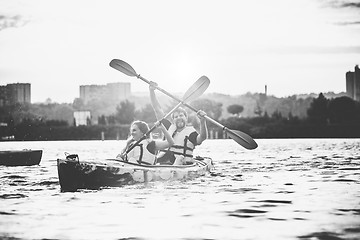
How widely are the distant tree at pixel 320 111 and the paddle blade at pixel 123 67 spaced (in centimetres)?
8509

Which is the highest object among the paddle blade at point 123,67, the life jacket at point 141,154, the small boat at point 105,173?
the paddle blade at point 123,67

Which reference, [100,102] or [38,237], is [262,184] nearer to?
[38,237]

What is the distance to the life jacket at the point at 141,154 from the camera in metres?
13.6

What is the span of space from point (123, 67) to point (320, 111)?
290 feet

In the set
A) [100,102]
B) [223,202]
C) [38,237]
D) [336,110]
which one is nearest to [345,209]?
[223,202]

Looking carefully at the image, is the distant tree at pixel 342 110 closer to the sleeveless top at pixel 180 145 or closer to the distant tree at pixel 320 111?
the distant tree at pixel 320 111

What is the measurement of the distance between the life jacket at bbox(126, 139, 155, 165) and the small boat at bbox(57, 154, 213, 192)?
484 mm

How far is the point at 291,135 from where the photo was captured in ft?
303

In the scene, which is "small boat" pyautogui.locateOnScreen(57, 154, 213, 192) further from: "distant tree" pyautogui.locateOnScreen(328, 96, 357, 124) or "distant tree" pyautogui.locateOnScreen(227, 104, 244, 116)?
"distant tree" pyautogui.locateOnScreen(227, 104, 244, 116)

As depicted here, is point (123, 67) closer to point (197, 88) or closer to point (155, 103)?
point (155, 103)

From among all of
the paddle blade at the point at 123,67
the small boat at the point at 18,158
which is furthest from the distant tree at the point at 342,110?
the paddle blade at the point at 123,67

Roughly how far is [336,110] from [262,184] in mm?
87045

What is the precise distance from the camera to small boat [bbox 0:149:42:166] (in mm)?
22625

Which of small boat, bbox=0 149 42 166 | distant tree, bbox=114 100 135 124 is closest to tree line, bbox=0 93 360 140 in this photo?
distant tree, bbox=114 100 135 124
